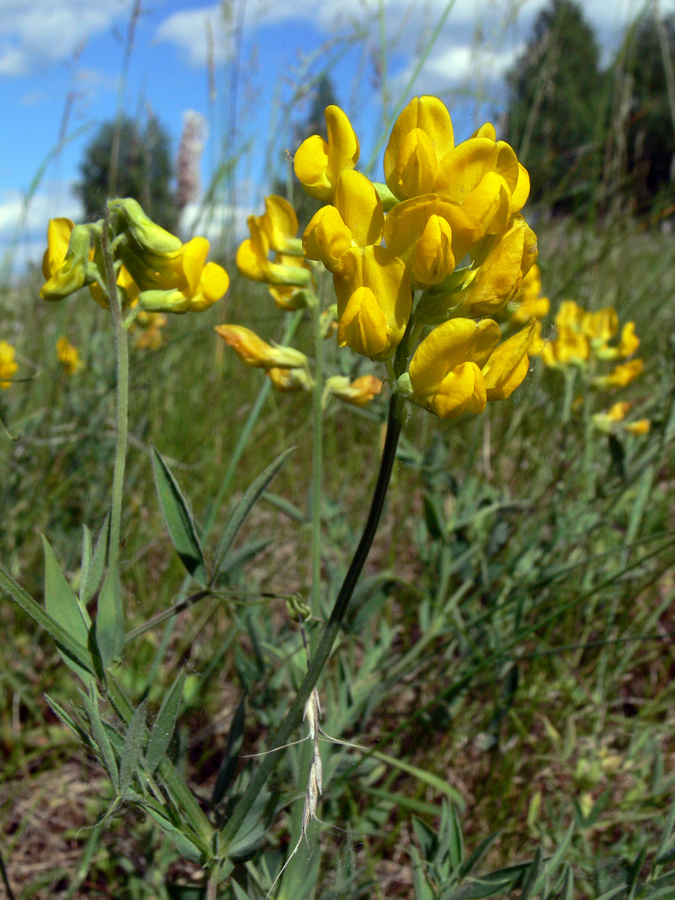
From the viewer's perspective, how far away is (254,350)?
1.19 meters

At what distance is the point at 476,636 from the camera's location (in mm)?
1620

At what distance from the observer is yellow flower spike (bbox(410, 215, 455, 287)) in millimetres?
656

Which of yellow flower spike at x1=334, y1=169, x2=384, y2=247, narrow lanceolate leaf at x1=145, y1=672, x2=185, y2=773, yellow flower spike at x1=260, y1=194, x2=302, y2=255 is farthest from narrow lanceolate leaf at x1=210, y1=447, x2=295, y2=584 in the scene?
yellow flower spike at x1=260, y1=194, x2=302, y2=255

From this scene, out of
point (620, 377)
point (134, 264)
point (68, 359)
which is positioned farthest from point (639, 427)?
point (68, 359)

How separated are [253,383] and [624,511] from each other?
4.57ft

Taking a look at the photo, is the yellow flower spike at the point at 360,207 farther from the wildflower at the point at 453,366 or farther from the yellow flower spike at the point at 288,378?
the yellow flower spike at the point at 288,378

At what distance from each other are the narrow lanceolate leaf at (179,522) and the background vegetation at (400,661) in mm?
73

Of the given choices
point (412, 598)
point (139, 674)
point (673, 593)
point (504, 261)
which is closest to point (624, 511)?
point (673, 593)

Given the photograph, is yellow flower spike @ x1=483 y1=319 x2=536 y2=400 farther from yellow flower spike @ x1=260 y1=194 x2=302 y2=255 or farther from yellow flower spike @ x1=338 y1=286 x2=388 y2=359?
yellow flower spike @ x1=260 y1=194 x2=302 y2=255

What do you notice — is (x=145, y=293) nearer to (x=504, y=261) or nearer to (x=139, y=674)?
(x=504, y=261)

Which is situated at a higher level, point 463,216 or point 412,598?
point 463,216

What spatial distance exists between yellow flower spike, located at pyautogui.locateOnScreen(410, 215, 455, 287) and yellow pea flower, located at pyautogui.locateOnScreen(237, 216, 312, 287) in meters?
0.55

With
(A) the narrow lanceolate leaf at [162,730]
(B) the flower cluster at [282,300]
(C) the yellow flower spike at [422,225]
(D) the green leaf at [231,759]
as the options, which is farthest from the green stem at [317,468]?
(C) the yellow flower spike at [422,225]

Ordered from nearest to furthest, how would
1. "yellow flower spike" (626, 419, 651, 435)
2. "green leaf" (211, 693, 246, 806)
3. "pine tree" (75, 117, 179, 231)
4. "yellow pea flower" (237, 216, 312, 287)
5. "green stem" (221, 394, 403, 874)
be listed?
"green stem" (221, 394, 403, 874)
"green leaf" (211, 693, 246, 806)
"yellow pea flower" (237, 216, 312, 287)
"yellow flower spike" (626, 419, 651, 435)
"pine tree" (75, 117, 179, 231)
